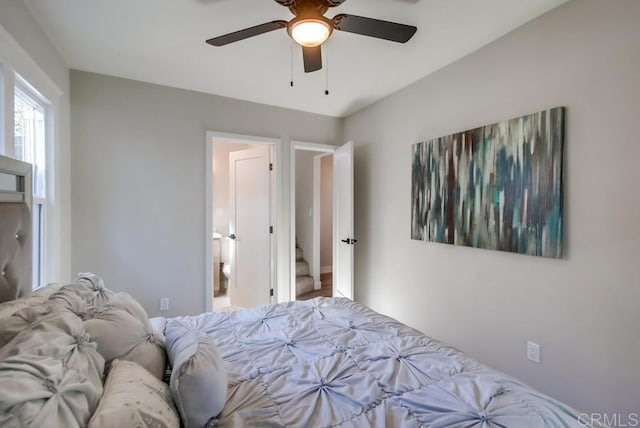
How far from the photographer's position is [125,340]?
1.14m

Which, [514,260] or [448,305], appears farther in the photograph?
[448,305]

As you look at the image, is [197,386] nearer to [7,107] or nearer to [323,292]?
[7,107]

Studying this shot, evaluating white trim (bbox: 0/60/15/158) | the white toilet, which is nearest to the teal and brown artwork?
white trim (bbox: 0/60/15/158)

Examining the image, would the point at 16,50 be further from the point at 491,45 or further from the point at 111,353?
the point at 491,45

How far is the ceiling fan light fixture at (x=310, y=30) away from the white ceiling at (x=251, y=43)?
0.35 metres

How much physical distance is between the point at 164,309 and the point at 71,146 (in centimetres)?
169

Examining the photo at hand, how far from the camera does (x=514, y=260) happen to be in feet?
6.95

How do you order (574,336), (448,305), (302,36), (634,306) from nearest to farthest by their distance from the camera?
(634,306) → (302,36) → (574,336) → (448,305)

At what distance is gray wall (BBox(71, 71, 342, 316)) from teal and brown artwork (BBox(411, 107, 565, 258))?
2.16 meters

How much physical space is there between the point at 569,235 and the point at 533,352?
2.61 ft

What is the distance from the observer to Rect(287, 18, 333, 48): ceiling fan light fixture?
158 cm

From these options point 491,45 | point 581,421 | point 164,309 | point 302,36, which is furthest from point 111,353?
point 491,45

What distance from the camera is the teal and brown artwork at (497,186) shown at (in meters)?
1.88

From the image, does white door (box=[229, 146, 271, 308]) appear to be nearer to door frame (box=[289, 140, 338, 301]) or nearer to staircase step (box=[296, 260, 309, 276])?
door frame (box=[289, 140, 338, 301])
